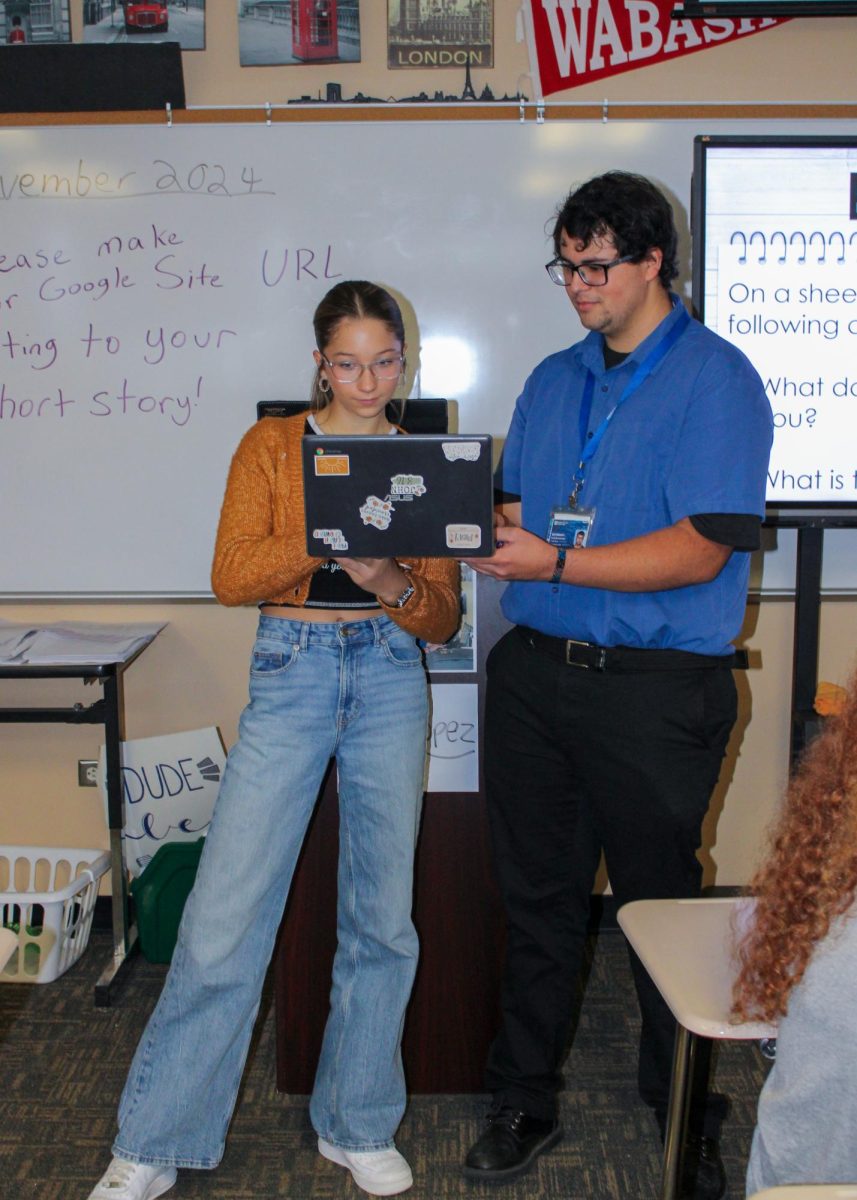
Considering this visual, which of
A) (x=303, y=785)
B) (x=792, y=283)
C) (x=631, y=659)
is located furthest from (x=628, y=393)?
(x=792, y=283)

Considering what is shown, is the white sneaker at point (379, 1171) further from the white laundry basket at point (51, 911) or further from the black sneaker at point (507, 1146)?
the white laundry basket at point (51, 911)

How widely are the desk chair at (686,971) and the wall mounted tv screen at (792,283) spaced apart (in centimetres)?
137

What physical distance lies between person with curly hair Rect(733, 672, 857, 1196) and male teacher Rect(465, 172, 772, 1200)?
67cm

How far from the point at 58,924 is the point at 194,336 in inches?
58.2

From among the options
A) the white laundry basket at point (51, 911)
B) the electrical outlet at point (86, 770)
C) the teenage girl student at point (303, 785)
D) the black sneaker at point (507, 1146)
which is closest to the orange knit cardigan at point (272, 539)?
the teenage girl student at point (303, 785)

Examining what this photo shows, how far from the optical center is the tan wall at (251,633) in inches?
111

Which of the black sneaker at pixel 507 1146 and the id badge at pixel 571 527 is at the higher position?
the id badge at pixel 571 527

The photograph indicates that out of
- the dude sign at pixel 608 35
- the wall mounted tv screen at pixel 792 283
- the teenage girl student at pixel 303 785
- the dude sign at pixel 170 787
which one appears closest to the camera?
the teenage girl student at pixel 303 785

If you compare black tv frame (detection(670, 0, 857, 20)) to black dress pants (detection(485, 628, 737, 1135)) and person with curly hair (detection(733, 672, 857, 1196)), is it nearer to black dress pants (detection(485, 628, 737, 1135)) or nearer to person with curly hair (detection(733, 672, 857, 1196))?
black dress pants (detection(485, 628, 737, 1135))

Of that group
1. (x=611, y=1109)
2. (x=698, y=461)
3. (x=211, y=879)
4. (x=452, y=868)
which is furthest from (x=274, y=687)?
(x=611, y=1109)

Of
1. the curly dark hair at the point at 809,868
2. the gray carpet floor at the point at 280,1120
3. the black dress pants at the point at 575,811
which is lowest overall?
the gray carpet floor at the point at 280,1120

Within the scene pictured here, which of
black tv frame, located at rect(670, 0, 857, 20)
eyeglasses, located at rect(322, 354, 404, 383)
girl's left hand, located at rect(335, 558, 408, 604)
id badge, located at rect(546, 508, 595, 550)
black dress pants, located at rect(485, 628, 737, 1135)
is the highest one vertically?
black tv frame, located at rect(670, 0, 857, 20)

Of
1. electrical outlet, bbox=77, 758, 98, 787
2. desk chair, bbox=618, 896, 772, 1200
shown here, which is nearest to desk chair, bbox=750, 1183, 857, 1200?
desk chair, bbox=618, 896, 772, 1200

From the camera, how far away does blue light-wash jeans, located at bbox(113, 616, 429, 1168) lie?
1.90m
